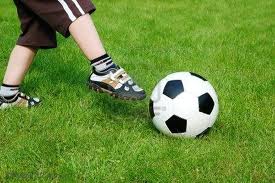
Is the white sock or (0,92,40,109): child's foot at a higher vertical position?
the white sock

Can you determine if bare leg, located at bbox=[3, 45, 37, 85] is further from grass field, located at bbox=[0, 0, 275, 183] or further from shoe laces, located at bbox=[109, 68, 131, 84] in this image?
shoe laces, located at bbox=[109, 68, 131, 84]

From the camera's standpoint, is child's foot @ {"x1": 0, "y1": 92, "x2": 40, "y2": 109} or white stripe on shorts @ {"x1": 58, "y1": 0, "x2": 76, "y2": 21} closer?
white stripe on shorts @ {"x1": 58, "y1": 0, "x2": 76, "y2": 21}

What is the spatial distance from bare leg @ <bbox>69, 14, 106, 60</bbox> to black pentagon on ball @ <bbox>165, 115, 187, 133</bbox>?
730mm

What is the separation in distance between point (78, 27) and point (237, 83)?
212cm

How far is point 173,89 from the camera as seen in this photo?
3.77 metres

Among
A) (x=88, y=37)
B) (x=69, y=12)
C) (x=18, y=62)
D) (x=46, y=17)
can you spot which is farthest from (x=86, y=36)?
(x=18, y=62)

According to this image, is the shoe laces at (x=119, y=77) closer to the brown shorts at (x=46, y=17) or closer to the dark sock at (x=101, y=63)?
the dark sock at (x=101, y=63)

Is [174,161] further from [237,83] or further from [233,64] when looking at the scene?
[233,64]

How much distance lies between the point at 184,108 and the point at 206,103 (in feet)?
0.60

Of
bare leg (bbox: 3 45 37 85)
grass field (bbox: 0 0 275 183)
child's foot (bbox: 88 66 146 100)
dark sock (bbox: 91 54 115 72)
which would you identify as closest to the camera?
grass field (bbox: 0 0 275 183)

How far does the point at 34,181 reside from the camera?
3.10 m

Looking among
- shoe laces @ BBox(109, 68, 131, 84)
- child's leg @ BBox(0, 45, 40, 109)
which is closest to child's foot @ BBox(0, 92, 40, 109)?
child's leg @ BBox(0, 45, 40, 109)

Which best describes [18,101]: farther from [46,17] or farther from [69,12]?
[69,12]

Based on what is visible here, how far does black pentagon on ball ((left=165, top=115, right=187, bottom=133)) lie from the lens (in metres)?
3.67
